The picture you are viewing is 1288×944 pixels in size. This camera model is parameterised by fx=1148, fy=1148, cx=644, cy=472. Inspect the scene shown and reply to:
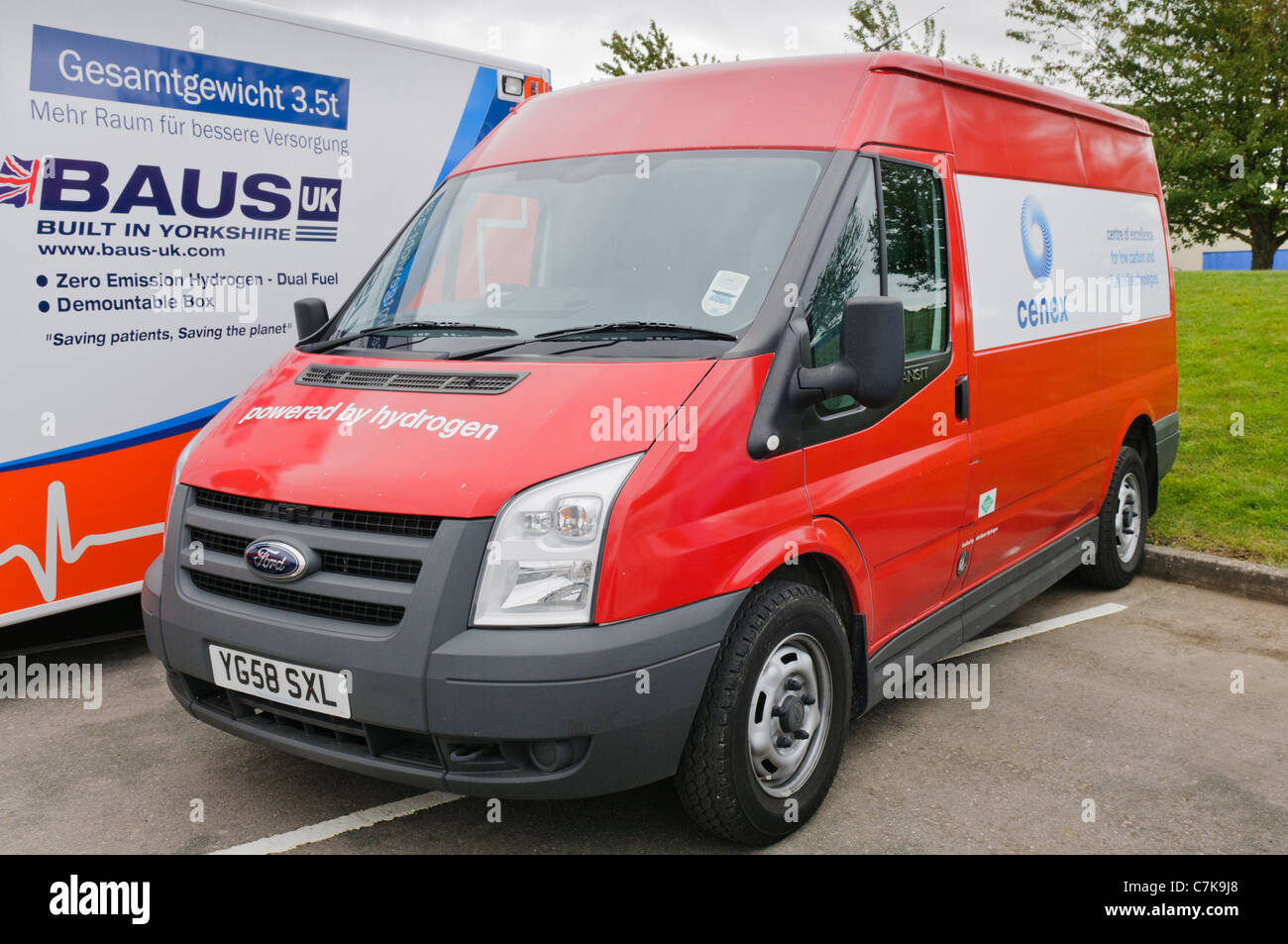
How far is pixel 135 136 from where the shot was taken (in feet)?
16.5

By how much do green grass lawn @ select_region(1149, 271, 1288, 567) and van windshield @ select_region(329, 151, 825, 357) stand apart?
4.36 m

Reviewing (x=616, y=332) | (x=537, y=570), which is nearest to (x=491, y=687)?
(x=537, y=570)

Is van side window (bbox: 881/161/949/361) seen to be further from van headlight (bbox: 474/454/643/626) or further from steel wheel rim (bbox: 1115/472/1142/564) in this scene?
steel wheel rim (bbox: 1115/472/1142/564)

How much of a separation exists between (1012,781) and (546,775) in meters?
1.86

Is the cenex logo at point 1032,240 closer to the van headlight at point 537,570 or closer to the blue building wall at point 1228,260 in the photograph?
the van headlight at point 537,570

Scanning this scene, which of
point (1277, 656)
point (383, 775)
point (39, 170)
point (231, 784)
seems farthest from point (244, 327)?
point (1277, 656)

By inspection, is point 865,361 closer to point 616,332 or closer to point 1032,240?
point 616,332

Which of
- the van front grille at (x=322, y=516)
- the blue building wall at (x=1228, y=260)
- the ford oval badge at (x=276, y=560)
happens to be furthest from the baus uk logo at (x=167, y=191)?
the blue building wall at (x=1228, y=260)

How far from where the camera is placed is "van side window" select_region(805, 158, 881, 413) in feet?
11.9

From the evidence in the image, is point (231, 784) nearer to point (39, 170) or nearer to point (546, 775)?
point (546, 775)

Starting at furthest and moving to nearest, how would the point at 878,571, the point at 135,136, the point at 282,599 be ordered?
the point at 135,136 < the point at 878,571 < the point at 282,599

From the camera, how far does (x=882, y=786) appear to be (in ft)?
Result: 13.2

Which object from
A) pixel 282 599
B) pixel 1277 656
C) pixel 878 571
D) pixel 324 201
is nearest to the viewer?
pixel 282 599

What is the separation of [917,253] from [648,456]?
1.67 m
